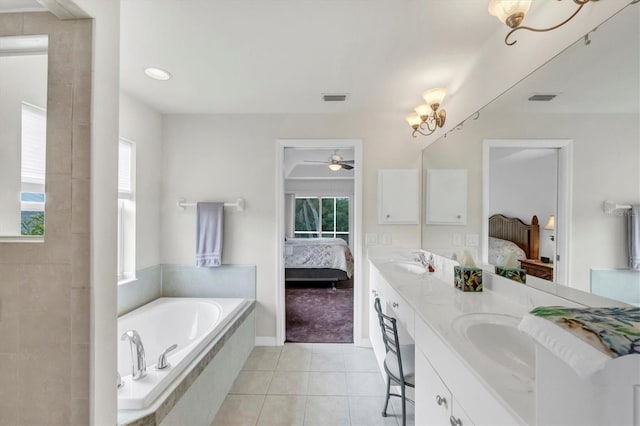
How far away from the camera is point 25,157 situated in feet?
3.50

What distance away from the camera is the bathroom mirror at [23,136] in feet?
3.33

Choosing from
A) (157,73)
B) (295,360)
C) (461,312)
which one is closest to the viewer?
(461,312)

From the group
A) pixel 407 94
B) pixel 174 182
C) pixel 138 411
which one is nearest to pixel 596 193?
pixel 407 94

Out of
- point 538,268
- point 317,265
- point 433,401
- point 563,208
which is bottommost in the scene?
point 317,265

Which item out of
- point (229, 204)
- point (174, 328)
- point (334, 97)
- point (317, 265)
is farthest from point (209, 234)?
point (317, 265)

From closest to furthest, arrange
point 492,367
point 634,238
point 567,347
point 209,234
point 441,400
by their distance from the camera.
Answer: point 567,347, point 492,367, point 634,238, point 441,400, point 209,234

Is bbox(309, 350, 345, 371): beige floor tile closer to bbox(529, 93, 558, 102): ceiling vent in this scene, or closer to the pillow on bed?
the pillow on bed

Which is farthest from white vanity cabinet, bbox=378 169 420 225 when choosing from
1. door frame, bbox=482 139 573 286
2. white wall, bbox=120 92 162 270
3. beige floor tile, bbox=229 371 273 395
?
white wall, bbox=120 92 162 270

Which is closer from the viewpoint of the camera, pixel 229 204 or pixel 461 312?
pixel 461 312

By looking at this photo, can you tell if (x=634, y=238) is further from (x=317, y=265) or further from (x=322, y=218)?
(x=322, y=218)

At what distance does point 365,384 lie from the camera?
7.13 ft

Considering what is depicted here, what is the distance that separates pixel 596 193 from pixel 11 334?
7.38 feet

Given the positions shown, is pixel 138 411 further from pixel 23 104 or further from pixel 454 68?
pixel 454 68

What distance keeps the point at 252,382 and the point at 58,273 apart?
172 cm
